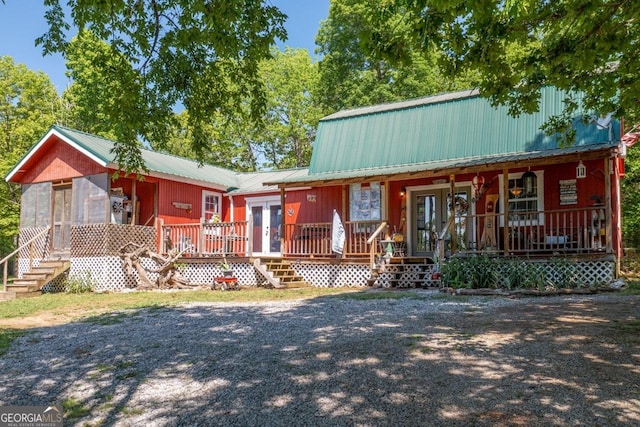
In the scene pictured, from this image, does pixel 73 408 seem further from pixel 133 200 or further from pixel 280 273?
pixel 133 200

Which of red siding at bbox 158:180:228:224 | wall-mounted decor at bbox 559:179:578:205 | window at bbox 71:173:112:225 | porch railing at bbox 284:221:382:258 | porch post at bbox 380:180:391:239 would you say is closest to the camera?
wall-mounted decor at bbox 559:179:578:205

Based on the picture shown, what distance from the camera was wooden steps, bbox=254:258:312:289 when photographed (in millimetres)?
13344

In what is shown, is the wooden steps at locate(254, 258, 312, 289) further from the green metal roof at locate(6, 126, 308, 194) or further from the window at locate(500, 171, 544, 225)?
the window at locate(500, 171, 544, 225)

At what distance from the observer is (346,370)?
429 centimetres

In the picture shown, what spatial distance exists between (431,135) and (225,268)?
23.8ft

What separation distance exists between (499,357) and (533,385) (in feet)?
2.61

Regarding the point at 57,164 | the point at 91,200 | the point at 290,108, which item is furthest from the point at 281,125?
the point at 91,200

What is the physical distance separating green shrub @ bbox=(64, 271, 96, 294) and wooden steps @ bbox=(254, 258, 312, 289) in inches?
194

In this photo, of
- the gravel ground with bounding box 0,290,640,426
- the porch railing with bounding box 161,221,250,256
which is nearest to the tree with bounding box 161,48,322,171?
the porch railing with bounding box 161,221,250,256

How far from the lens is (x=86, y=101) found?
25469 mm

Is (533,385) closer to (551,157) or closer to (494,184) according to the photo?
(551,157)

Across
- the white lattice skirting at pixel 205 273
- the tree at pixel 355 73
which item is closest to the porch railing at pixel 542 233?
the white lattice skirting at pixel 205 273

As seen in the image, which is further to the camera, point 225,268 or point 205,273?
point 205,273

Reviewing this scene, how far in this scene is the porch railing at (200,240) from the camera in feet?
49.6
